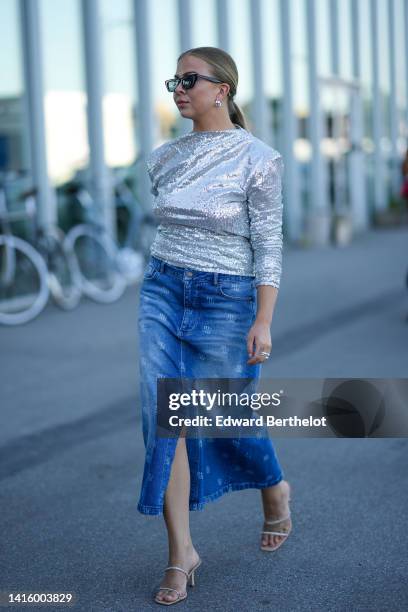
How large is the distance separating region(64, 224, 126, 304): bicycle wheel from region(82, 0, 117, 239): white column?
4.17 ft

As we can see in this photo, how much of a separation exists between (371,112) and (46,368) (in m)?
18.5

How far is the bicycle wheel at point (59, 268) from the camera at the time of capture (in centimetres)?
1040

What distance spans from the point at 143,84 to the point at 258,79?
4.56 meters

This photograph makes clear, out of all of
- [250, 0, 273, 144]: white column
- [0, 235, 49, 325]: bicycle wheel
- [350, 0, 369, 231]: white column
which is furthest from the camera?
[350, 0, 369, 231]: white column

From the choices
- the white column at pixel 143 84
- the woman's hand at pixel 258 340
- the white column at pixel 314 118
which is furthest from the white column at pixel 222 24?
the woman's hand at pixel 258 340

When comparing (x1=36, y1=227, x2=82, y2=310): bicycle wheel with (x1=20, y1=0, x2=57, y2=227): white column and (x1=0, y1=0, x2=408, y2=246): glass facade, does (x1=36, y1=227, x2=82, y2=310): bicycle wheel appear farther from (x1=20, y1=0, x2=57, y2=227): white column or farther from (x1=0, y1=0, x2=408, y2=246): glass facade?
(x1=0, y1=0, x2=408, y2=246): glass facade

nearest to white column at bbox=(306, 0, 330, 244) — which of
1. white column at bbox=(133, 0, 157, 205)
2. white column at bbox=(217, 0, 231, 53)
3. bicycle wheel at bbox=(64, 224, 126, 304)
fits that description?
white column at bbox=(217, 0, 231, 53)

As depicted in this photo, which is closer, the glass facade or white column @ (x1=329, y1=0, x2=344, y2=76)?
the glass facade

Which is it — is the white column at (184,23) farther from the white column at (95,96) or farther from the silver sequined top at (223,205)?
the silver sequined top at (223,205)

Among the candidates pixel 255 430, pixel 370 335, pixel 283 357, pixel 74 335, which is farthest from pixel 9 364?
pixel 255 430

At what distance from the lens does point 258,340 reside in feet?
11.5

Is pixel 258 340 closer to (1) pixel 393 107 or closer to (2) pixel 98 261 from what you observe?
(2) pixel 98 261

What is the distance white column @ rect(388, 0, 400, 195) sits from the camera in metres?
26.0

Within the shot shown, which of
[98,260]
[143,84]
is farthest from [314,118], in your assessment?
[98,260]
